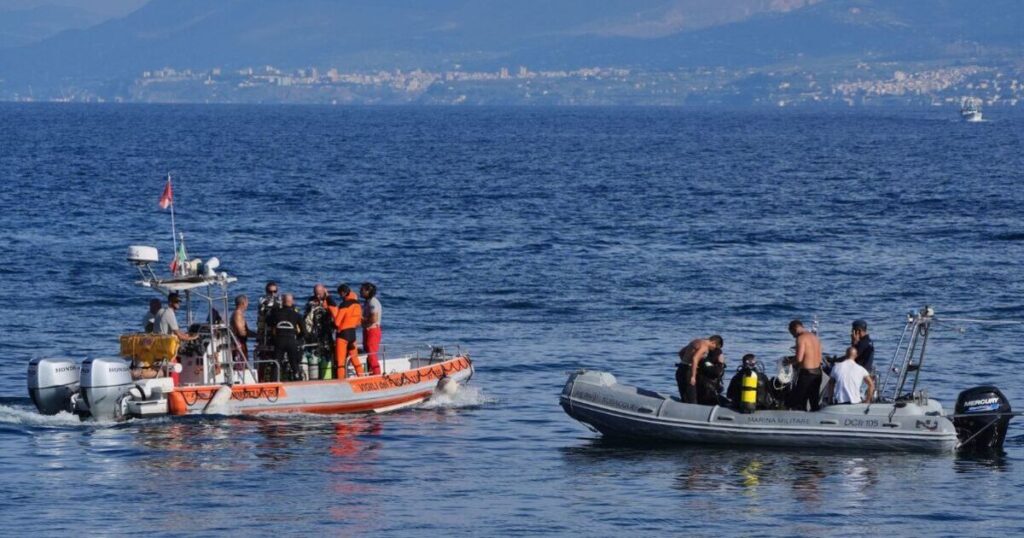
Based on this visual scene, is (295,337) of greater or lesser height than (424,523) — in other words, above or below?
above

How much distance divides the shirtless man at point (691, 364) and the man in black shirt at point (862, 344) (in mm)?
1870

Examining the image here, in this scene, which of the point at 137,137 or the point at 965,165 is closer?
the point at 965,165

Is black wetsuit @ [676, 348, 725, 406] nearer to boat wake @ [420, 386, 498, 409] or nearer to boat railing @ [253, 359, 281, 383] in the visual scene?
boat wake @ [420, 386, 498, 409]

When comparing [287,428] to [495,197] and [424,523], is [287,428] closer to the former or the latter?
[424,523]

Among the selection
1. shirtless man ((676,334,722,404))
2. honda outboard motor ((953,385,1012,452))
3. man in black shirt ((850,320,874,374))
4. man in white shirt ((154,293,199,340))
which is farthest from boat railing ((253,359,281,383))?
honda outboard motor ((953,385,1012,452))

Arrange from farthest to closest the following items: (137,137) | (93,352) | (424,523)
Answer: (137,137)
(93,352)
(424,523)

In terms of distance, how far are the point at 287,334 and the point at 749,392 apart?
709 centimetres

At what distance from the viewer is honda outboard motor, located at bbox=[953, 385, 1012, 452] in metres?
24.1

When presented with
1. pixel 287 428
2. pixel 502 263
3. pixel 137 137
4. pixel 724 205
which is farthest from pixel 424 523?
pixel 137 137

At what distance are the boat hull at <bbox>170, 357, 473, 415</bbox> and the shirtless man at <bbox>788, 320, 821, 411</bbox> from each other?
6197 millimetres

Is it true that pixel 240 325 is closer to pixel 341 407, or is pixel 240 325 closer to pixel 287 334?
pixel 287 334

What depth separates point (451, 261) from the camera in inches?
1890

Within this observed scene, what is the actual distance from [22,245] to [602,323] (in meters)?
21.4

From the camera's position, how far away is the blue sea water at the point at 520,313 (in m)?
21.5
